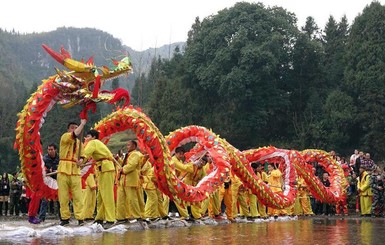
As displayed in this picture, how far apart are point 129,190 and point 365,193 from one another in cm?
1037

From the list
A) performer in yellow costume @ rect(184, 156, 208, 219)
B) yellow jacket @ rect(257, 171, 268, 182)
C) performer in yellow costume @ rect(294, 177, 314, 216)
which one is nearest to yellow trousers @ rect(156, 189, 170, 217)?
performer in yellow costume @ rect(184, 156, 208, 219)

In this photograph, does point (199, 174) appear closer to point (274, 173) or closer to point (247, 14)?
point (274, 173)

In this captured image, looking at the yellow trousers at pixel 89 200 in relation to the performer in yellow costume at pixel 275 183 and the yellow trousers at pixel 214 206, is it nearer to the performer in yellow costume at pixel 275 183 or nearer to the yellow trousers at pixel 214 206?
the yellow trousers at pixel 214 206

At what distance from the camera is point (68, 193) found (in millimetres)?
12273

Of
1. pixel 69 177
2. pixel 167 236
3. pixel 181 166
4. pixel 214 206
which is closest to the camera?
pixel 167 236

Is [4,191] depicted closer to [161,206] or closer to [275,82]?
[161,206]

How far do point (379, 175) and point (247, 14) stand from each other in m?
27.6

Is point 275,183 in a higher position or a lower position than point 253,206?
higher

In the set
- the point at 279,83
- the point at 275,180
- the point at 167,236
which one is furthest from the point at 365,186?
the point at 279,83

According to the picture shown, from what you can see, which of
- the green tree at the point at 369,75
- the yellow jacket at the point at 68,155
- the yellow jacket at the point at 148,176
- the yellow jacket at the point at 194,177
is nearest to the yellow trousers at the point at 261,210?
the yellow jacket at the point at 194,177

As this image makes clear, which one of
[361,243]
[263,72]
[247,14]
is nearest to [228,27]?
[247,14]

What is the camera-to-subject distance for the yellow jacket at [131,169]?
13133 millimetres

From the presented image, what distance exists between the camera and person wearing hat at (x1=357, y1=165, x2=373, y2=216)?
69.2ft

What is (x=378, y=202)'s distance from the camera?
20.7 meters
